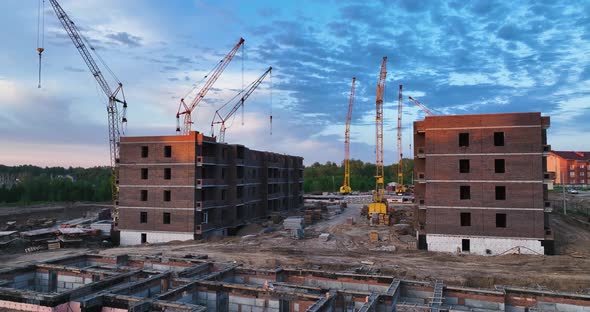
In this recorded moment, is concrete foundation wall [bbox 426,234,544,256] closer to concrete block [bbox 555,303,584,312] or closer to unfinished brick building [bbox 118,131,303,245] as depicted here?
concrete block [bbox 555,303,584,312]

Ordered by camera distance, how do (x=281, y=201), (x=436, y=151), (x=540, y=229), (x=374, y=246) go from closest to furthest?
(x=540, y=229) → (x=436, y=151) → (x=374, y=246) → (x=281, y=201)

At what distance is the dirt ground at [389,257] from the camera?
2991cm

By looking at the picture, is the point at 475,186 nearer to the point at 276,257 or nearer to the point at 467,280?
the point at 467,280

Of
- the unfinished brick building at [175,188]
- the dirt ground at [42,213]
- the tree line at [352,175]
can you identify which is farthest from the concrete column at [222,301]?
the tree line at [352,175]

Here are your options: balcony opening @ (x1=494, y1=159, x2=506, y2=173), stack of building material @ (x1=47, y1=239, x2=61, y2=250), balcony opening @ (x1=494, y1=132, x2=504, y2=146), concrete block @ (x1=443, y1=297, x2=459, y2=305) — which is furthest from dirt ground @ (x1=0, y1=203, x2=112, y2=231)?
balcony opening @ (x1=494, y1=132, x2=504, y2=146)

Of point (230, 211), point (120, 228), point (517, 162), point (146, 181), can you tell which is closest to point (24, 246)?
point (120, 228)

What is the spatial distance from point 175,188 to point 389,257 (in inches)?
962

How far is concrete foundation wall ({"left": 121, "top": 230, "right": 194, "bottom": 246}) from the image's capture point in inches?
1785

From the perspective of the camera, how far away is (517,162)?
120ft

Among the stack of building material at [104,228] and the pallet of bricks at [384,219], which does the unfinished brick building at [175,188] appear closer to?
the stack of building material at [104,228]

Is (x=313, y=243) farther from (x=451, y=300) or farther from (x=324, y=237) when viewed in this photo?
(x=451, y=300)

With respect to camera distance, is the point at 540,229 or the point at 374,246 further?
the point at 374,246

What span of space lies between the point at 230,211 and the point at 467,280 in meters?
31.0

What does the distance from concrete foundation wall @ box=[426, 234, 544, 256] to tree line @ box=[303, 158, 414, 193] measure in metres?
102
